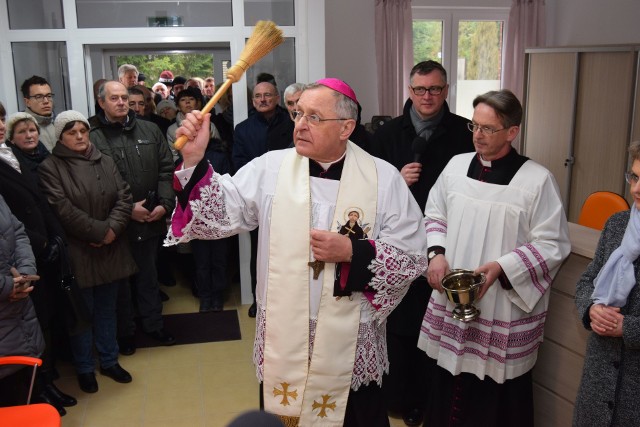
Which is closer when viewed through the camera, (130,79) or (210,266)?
(210,266)

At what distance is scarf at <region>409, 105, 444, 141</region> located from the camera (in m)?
3.25

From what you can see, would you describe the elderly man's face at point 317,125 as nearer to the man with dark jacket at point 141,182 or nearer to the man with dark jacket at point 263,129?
the man with dark jacket at point 141,182

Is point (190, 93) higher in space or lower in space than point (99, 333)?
higher

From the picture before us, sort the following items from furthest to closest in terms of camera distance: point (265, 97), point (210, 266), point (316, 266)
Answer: point (210, 266), point (265, 97), point (316, 266)

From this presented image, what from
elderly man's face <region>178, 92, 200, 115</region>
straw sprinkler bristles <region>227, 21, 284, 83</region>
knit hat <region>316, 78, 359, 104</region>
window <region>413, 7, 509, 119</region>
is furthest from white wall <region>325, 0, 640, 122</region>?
knit hat <region>316, 78, 359, 104</region>

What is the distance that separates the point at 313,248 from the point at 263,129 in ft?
8.87

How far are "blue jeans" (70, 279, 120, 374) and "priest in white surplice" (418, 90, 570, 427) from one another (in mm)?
2020

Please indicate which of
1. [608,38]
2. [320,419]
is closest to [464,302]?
[320,419]

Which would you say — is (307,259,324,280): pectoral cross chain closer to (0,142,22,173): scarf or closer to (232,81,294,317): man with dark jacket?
(0,142,22,173): scarf

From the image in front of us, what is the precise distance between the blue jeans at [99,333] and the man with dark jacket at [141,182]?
0.33 m

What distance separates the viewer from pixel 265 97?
4.53 meters

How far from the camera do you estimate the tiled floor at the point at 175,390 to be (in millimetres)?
3416

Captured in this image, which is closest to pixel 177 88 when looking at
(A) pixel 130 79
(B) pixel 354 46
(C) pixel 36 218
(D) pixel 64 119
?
(A) pixel 130 79

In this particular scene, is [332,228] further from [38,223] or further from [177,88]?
[177,88]
